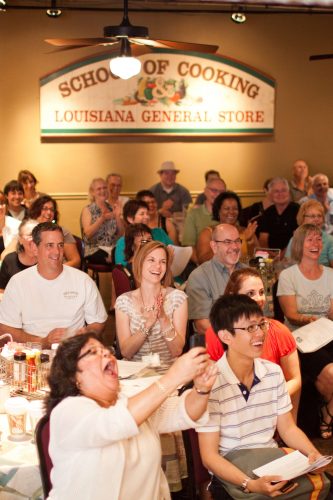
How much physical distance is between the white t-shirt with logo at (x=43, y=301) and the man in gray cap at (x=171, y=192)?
4.82 metres

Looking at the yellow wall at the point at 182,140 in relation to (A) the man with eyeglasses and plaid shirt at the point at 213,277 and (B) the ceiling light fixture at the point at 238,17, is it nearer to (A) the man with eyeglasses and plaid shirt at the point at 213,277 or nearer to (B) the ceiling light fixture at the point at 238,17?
(B) the ceiling light fixture at the point at 238,17

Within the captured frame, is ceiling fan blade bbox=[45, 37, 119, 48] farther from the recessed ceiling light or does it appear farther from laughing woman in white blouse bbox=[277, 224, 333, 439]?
the recessed ceiling light

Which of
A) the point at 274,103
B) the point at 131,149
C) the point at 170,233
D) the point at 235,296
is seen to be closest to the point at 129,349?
the point at 235,296

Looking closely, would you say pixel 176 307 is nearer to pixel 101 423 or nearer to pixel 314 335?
pixel 314 335

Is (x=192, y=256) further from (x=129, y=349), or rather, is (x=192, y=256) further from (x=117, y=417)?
(x=117, y=417)

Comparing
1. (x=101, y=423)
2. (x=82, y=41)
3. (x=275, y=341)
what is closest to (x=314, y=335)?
(x=275, y=341)

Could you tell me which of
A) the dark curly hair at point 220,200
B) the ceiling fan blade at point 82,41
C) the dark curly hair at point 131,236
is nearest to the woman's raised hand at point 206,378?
the dark curly hair at point 131,236

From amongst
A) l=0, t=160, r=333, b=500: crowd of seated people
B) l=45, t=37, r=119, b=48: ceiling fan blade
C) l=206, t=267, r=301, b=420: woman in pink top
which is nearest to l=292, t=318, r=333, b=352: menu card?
l=0, t=160, r=333, b=500: crowd of seated people

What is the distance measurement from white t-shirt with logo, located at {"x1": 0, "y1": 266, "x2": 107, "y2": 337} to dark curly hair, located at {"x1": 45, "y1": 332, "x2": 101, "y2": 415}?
76.1 inches

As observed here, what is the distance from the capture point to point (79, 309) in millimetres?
4707

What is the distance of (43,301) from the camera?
4645mm

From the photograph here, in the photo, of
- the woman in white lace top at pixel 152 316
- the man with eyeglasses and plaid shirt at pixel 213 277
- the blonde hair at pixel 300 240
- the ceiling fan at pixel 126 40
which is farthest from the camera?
the ceiling fan at pixel 126 40

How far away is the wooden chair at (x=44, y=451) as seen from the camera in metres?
2.67

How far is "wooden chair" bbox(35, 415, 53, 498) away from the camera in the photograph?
2670 mm
